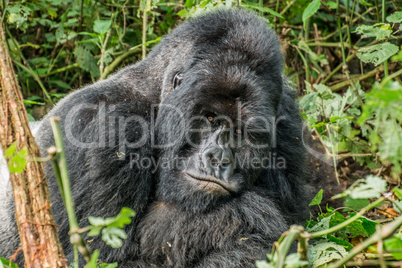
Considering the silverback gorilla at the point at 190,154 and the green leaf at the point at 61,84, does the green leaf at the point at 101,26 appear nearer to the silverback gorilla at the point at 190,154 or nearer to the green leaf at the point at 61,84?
the green leaf at the point at 61,84

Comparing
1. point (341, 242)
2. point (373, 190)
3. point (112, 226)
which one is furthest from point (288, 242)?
point (341, 242)

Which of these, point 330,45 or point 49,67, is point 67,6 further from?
point 330,45

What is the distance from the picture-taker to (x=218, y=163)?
106 inches

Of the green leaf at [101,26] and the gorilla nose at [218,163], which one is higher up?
the green leaf at [101,26]

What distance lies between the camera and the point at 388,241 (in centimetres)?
150

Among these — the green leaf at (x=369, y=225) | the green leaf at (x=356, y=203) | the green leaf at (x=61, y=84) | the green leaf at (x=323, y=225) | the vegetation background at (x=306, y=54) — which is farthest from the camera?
the green leaf at (x=61, y=84)

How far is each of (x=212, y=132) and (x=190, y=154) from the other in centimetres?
19

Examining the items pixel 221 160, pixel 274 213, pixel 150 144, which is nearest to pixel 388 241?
pixel 221 160

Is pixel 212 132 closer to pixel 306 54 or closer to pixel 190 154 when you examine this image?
pixel 190 154

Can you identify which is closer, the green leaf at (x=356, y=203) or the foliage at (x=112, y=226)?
the foliage at (x=112, y=226)

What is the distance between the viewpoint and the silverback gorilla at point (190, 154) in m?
2.71

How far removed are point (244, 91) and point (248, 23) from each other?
1.86 feet

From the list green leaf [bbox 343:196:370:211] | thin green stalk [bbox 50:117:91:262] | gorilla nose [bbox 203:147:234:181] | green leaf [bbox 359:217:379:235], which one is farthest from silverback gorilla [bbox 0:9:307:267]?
green leaf [bbox 343:196:370:211]

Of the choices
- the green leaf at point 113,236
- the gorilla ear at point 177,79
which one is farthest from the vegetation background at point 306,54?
the green leaf at point 113,236
